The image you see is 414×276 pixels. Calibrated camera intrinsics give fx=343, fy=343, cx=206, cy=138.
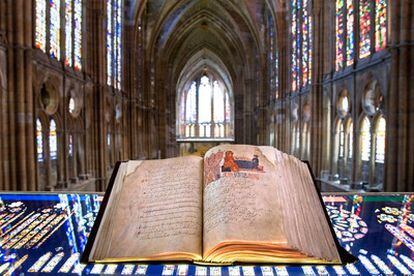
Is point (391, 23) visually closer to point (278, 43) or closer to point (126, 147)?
point (278, 43)

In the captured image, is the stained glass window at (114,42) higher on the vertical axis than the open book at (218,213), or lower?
higher

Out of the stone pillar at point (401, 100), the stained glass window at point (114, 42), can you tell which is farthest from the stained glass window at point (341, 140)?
the stained glass window at point (114, 42)

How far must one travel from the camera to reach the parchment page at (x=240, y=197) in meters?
1.71

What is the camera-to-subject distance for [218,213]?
1.82 meters

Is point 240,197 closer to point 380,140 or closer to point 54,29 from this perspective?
point 380,140

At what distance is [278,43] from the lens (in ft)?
68.4

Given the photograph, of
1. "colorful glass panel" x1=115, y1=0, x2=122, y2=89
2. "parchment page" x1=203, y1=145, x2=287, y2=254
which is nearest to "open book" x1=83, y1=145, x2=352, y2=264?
"parchment page" x1=203, y1=145, x2=287, y2=254

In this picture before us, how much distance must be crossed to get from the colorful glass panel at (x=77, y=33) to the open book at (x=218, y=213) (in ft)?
39.9

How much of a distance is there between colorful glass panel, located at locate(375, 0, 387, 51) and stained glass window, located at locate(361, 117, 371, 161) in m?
Result: 2.27

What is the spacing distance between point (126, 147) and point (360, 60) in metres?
14.7

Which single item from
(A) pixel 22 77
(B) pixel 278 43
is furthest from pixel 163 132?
(A) pixel 22 77

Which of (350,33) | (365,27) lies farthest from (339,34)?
(365,27)

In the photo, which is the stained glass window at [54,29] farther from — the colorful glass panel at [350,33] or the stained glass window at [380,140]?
the stained glass window at [380,140]

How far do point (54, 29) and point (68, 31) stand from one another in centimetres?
132
